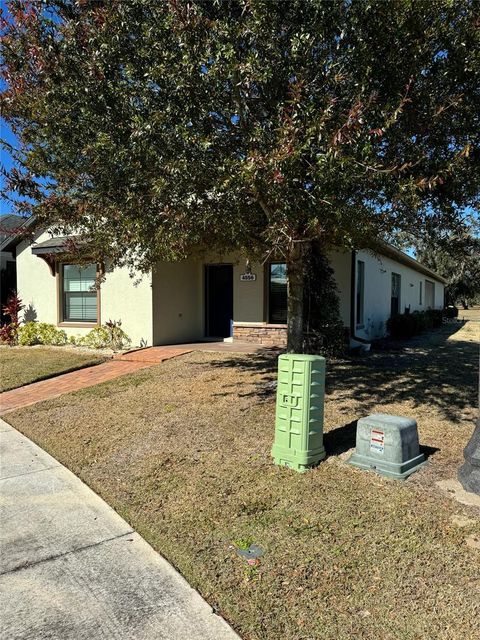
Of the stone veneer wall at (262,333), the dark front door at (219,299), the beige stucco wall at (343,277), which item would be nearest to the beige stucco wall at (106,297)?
the dark front door at (219,299)

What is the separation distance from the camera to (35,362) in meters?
10.9

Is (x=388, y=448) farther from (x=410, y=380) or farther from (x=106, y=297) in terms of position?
(x=106, y=297)

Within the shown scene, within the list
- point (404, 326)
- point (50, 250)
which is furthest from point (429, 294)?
point (50, 250)

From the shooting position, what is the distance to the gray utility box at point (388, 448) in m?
4.26

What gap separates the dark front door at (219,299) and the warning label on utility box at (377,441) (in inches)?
367

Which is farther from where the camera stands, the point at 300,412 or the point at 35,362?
the point at 35,362

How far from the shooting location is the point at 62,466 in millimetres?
5043

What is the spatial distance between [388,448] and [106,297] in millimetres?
10180

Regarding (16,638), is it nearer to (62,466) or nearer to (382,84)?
(62,466)

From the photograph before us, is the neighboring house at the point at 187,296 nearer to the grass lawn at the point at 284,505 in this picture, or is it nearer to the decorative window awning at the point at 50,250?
the decorative window awning at the point at 50,250

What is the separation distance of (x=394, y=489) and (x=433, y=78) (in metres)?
4.28

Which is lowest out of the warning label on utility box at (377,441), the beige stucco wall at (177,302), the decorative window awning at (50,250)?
the warning label on utility box at (377,441)

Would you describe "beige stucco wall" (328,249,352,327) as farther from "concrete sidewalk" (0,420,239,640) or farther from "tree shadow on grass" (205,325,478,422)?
"concrete sidewalk" (0,420,239,640)

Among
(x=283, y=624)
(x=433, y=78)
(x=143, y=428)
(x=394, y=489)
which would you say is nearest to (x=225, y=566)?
(x=283, y=624)
